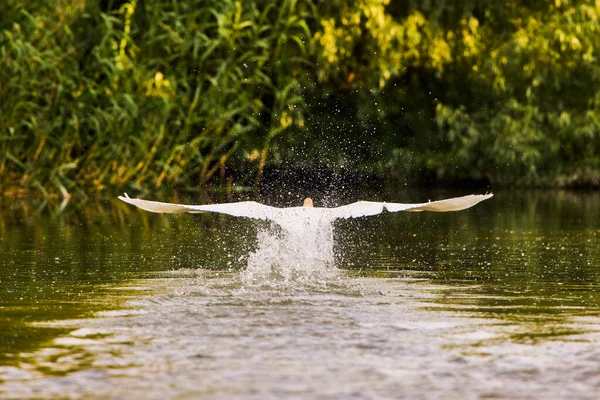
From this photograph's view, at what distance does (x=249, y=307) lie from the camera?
382 inches

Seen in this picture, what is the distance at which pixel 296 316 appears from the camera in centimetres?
927

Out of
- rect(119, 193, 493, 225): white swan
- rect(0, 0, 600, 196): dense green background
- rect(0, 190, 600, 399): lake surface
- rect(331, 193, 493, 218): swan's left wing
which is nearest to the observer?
rect(0, 190, 600, 399): lake surface

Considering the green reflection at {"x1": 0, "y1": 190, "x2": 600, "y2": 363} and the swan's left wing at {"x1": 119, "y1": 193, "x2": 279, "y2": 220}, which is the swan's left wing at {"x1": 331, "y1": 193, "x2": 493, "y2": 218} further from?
the green reflection at {"x1": 0, "y1": 190, "x2": 600, "y2": 363}

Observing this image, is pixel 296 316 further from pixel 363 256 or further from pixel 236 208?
pixel 363 256

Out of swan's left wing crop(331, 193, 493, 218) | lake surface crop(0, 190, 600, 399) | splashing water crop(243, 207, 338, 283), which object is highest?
swan's left wing crop(331, 193, 493, 218)

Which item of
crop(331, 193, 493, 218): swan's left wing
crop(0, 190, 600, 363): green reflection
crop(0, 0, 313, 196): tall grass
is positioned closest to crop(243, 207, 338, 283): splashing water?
crop(331, 193, 493, 218): swan's left wing

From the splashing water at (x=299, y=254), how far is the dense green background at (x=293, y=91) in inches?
345

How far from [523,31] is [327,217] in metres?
16.1

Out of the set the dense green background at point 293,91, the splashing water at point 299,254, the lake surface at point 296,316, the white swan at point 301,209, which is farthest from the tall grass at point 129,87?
the white swan at point 301,209

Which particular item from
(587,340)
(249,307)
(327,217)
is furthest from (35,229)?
(587,340)

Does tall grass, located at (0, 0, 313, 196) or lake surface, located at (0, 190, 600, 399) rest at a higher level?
tall grass, located at (0, 0, 313, 196)

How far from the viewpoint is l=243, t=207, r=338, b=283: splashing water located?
36.5 ft

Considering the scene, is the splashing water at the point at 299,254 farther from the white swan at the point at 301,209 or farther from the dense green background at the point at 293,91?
the dense green background at the point at 293,91

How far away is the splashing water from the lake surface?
1.5 inches
